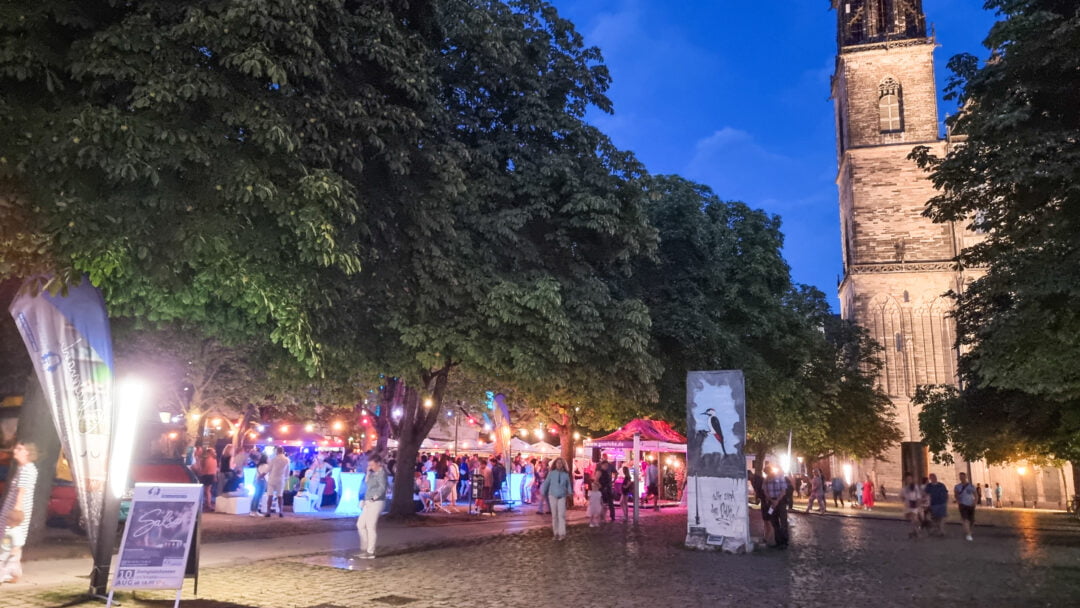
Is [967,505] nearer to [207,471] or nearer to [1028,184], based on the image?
[1028,184]

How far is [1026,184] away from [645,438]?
46.2 ft

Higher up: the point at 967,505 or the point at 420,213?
the point at 420,213

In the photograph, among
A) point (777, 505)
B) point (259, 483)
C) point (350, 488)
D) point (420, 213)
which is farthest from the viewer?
point (350, 488)

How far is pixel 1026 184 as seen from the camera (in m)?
15.4

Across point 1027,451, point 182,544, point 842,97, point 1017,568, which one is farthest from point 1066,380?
point 842,97

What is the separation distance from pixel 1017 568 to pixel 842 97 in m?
58.3

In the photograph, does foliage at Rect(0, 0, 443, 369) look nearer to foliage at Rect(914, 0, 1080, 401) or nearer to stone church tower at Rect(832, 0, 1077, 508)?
foliage at Rect(914, 0, 1080, 401)

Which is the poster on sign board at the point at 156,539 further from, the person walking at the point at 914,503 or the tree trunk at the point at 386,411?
the person walking at the point at 914,503

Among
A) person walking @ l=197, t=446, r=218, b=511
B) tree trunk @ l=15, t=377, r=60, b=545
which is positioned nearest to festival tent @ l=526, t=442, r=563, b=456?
person walking @ l=197, t=446, r=218, b=511

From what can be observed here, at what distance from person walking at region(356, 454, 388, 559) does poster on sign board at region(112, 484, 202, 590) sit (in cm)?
517

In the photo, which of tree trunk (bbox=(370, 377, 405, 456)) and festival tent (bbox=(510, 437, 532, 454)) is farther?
festival tent (bbox=(510, 437, 532, 454))

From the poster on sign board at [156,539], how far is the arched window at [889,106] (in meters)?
64.3

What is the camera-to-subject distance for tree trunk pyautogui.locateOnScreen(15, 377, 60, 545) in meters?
12.0

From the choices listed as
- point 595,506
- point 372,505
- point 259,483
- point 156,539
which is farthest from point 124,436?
point 595,506
